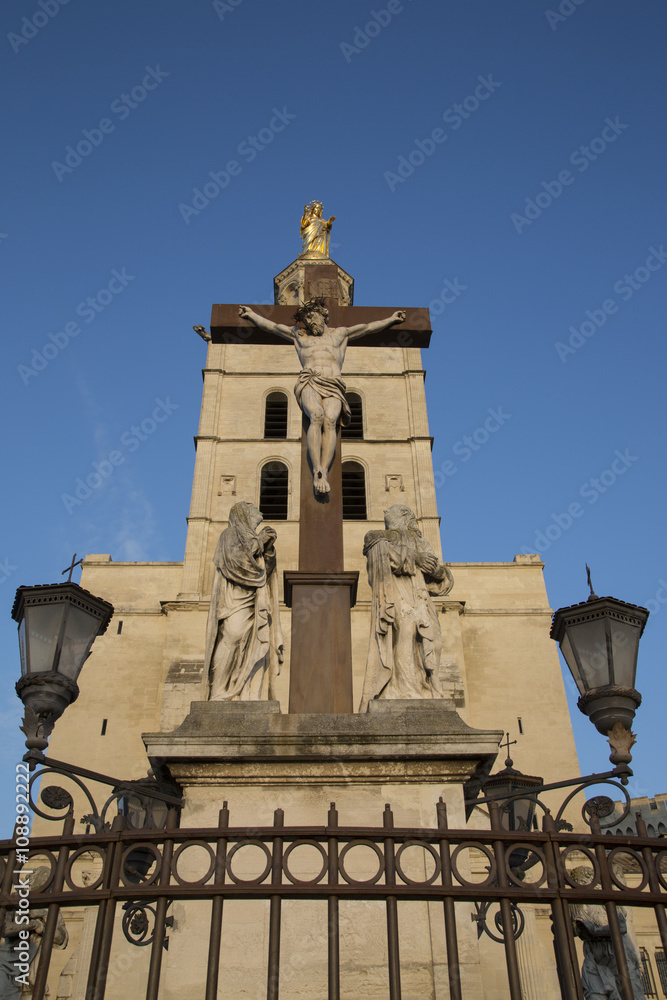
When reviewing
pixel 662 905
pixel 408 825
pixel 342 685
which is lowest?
pixel 662 905

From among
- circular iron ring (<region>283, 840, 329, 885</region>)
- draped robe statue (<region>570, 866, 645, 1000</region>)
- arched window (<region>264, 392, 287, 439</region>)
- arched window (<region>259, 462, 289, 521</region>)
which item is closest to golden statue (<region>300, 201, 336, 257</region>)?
arched window (<region>264, 392, 287, 439</region>)

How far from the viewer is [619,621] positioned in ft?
17.8

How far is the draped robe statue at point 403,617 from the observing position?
5488 mm

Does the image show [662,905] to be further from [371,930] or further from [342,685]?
[342,685]

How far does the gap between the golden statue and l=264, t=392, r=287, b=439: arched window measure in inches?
400

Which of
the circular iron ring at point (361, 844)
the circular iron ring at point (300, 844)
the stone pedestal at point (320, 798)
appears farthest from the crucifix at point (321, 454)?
the circular iron ring at point (361, 844)

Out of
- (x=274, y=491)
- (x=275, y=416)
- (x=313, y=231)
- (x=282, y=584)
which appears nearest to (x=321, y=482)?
(x=282, y=584)

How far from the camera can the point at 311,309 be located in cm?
730

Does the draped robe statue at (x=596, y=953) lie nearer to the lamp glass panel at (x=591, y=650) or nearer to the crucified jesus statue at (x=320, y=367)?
the lamp glass panel at (x=591, y=650)

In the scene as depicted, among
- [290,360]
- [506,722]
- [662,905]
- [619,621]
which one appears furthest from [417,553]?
[290,360]

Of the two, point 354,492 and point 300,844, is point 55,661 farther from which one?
point 354,492

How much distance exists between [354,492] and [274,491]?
260 cm

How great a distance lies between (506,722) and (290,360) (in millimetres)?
15496

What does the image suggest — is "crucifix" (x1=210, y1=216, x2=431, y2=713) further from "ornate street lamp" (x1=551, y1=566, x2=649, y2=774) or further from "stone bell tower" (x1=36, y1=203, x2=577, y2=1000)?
"ornate street lamp" (x1=551, y1=566, x2=649, y2=774)
